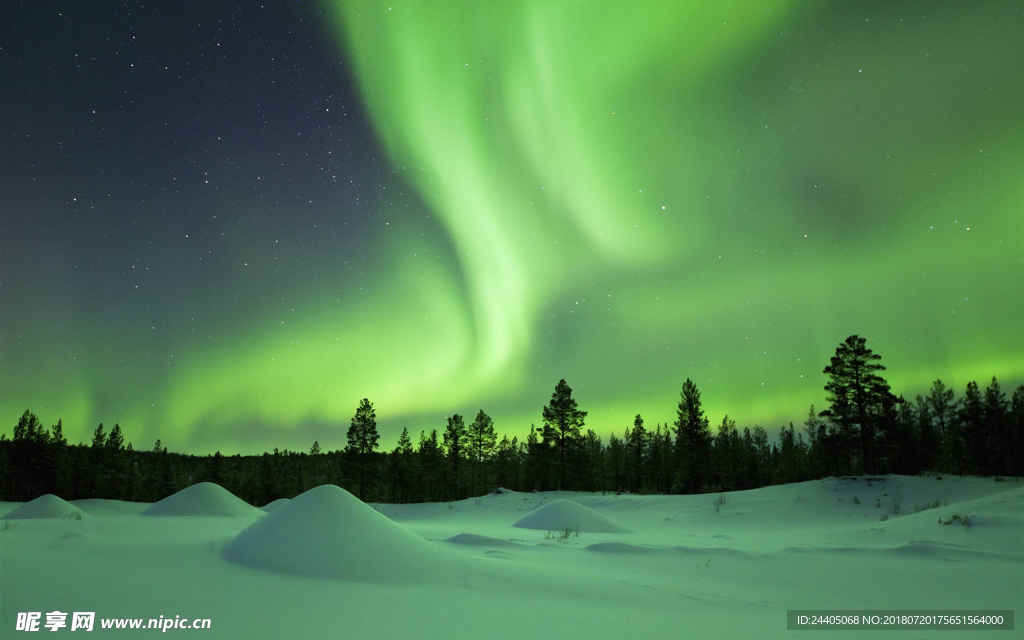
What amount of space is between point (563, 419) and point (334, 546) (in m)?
39.3

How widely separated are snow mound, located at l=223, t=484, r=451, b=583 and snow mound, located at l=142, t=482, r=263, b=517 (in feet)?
65.2

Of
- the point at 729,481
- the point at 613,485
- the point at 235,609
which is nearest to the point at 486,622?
the point at 235,609

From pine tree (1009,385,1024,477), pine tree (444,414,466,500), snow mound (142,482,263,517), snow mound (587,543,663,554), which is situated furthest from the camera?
pine tree (444,414,466,500)

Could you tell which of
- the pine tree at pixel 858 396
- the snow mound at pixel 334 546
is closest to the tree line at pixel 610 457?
the pine tree at pixel 858 396

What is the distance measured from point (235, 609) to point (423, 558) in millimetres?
3076

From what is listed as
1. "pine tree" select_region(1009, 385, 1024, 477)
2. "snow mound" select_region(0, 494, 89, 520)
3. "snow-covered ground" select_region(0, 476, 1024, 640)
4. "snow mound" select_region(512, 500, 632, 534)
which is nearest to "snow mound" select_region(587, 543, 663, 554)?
"snow-covered ground" select_region(0, 476, 1024, 640)

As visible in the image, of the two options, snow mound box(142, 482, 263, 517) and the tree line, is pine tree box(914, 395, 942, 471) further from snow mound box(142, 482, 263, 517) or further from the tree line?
snow mound box(142, 482, 263, 517)

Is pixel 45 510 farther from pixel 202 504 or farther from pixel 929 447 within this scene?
pixel 929 447

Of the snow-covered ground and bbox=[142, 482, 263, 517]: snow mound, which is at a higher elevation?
the snow-covered ground

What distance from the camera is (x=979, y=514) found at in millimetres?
13008

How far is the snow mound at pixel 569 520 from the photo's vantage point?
62.7 ft

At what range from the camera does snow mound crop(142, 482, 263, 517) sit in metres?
24.8

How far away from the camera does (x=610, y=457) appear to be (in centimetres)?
8175

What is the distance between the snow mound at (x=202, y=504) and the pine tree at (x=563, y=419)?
1020 inches
